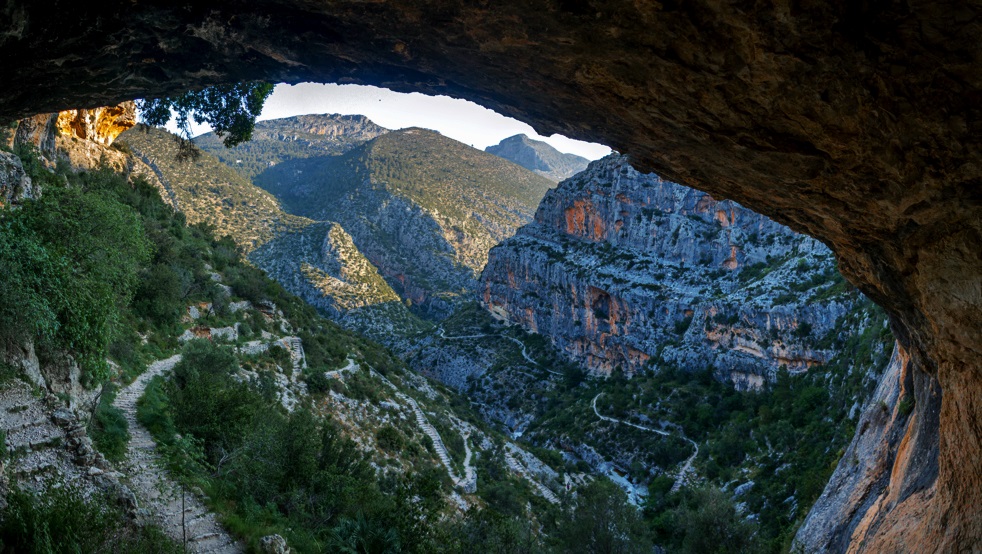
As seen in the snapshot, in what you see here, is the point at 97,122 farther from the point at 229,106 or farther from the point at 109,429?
the point at 109,429

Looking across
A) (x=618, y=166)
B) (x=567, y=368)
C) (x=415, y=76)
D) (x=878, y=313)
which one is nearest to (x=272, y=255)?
(x=567, y=368)

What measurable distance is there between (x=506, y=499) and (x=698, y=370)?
32.0 metres

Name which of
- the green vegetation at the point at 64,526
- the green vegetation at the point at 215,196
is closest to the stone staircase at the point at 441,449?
the green vegetation at the point at 64,526

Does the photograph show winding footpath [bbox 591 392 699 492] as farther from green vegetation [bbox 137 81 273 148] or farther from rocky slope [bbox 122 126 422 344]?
green vegetation [bbox 137 81 273 148]

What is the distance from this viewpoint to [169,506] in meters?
9.59

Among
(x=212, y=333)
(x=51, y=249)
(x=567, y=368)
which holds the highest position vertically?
(x=51, y=249)

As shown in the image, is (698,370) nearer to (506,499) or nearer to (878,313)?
(878,313)

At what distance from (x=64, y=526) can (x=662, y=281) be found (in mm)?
61618

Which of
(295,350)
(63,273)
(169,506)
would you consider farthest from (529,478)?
(63,273)

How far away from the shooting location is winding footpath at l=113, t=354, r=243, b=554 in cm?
900

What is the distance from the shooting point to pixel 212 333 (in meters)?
24.2

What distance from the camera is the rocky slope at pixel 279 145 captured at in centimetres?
12731

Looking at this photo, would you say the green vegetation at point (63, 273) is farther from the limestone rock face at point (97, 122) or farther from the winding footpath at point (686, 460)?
the winding footpath at point (686, 460)

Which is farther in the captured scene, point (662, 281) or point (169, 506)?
point (662, 281)
